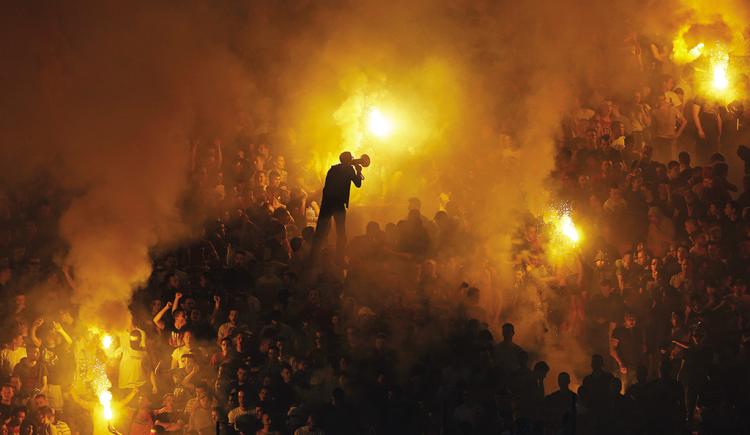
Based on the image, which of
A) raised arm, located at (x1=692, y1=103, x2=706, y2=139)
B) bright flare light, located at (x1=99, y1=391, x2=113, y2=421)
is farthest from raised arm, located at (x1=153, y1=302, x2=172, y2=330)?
raised arm, located at (x1=692, y1=103, x2=706, y2=139)

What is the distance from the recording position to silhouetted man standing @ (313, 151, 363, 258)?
13.0 meters

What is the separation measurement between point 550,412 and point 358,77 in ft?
25.0

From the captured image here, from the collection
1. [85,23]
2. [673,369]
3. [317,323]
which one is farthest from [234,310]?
[85,23]

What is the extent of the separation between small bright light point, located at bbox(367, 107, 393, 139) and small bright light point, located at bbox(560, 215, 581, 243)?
401 centimetres

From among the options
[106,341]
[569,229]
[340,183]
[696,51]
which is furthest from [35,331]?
[696,51]

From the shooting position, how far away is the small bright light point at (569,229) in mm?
12758

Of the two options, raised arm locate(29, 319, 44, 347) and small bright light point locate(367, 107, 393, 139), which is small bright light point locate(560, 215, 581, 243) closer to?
small bright light point locate(367, 107, 393, 139)

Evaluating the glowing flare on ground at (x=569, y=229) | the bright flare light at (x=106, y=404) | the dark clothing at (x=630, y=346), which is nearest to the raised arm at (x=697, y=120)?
the glowing flare on ground at (x=569, y=229)

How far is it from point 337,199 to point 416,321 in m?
2.06

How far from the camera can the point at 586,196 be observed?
12875 mm

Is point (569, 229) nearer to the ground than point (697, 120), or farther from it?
nearer to the ground

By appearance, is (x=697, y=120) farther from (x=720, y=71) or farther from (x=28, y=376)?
(x=28, y=376)

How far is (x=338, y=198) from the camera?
1318 cm

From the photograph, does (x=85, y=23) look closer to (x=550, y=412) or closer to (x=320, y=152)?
(x=320, y=152)
